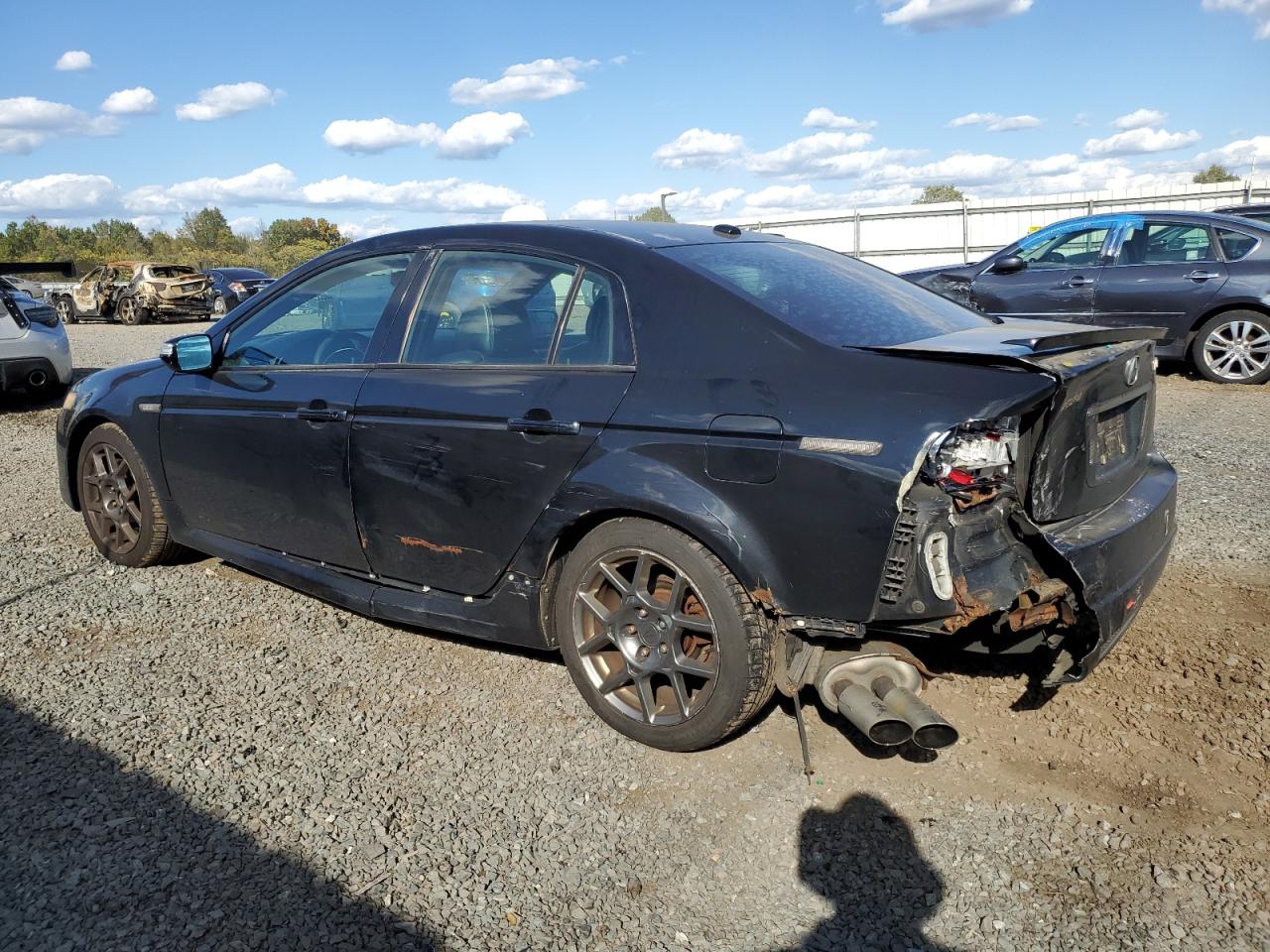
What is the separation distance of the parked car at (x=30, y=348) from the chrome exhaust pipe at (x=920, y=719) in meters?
10.1

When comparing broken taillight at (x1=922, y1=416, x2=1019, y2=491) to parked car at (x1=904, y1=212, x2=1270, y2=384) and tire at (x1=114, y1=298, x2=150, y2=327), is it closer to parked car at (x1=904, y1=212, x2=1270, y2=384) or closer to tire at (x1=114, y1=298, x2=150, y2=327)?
parked car at (x1=904, y1=212, x2=1270, y2=384)

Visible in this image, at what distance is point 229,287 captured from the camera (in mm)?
24797

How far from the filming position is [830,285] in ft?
11.5

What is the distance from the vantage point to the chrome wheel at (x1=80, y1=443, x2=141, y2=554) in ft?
16.2

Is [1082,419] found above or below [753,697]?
above

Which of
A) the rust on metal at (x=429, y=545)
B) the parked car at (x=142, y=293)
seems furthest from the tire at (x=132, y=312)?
the rust on metal at (x=429, y=545)

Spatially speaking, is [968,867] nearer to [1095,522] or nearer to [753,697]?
[753,697]

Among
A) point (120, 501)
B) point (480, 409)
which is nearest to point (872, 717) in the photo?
point (480, 409)

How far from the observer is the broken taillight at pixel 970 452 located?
265 cm

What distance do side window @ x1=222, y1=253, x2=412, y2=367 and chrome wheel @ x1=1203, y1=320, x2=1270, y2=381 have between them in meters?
8.49

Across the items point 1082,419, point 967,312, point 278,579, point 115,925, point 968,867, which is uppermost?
point 967,312

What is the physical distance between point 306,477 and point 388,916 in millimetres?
1929

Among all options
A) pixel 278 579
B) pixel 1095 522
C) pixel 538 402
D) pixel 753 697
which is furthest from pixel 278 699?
pixel 1095 522

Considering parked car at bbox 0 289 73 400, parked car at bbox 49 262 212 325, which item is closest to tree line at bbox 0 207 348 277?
parked car at bbox 49 262 212 325
